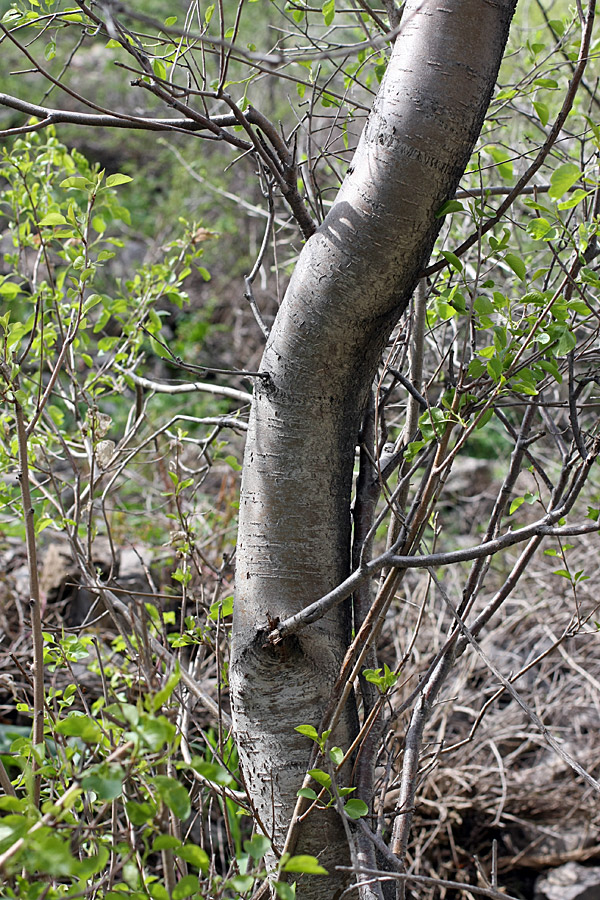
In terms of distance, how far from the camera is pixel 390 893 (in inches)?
49.8

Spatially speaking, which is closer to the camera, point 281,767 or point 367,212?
point 367,212

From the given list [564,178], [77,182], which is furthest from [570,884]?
[77,182]

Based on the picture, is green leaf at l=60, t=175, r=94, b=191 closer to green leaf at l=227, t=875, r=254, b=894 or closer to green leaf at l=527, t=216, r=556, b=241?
green leaf at l=527, t=216, r=556, b=241

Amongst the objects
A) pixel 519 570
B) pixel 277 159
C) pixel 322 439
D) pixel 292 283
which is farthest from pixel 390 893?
pixel 277 159

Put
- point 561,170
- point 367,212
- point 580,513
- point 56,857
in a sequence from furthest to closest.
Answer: point 580,513 < point 367,212 < point 561,170 < point 56,857

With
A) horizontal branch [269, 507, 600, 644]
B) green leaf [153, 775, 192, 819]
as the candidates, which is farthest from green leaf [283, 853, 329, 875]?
horizontal branch [269, 507, 600, 644]

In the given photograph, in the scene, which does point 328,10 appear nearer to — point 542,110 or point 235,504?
point 542,110

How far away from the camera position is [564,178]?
93 cm

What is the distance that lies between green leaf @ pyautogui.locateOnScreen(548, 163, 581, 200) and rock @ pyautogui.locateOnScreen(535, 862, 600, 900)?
8.47 ft

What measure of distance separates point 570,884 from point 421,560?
232cm

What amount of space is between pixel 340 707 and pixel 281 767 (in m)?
0.19

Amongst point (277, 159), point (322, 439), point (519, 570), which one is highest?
point (277, 159)

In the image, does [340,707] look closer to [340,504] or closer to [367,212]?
[340,504]

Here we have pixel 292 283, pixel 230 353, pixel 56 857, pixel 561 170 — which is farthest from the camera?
pixel 230 353
